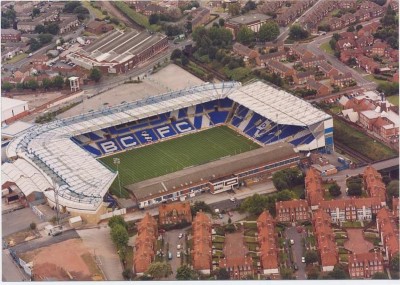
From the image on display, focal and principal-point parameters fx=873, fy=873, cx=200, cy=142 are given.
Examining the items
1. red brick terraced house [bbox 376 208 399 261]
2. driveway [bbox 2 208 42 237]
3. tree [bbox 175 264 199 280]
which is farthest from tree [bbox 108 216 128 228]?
red brick terraced house [bbox 376 208 399 261]

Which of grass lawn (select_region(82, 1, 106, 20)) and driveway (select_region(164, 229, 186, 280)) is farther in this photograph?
grass lawn (select_region(82, 1, 106, 20))

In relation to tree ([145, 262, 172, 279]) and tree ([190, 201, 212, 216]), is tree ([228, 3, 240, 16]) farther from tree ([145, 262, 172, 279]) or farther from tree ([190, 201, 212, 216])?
tree ([145, 262, 172, 279])

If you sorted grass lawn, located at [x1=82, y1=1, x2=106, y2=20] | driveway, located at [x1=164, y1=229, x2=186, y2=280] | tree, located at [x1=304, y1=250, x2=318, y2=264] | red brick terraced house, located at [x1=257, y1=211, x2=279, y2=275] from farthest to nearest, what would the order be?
grass lawn, located at [x1=82, y1=1, x2=106, y2=20]
driveway, located at [x1=164, y1=229, x2=186, y2=280]
tree, located at [x1=304, y1=250, x2=318, y2=264]
red brick terraced house, located at [x1=257, y1=211, x2=279, y2=275]

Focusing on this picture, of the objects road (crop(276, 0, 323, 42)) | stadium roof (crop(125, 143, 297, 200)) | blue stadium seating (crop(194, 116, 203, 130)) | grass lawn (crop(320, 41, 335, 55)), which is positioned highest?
stadium roof (crop(125, 143, 297, 200))

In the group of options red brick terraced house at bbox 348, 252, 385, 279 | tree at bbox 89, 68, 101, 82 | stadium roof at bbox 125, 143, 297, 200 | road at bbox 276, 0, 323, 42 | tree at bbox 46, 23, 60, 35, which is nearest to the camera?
red brick terraced house at bbox 348, 252, 385, 279

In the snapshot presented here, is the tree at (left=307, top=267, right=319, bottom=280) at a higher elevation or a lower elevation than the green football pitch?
higher
